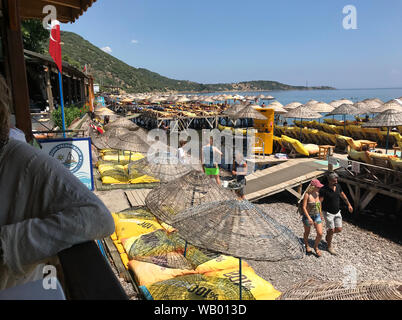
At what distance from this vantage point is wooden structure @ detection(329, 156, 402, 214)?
953 cm

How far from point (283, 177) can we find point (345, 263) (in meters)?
4.70

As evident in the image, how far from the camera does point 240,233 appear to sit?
11.6ft

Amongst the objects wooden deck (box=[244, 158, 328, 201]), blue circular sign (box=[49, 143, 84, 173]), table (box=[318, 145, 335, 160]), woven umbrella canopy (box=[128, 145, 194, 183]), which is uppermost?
blue circular sign (box=[49, 143, 84, 173])

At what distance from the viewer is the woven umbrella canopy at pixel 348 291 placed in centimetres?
296

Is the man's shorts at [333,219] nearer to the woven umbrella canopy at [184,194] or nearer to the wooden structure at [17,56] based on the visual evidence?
the woven umbrella canopy at [184,194]

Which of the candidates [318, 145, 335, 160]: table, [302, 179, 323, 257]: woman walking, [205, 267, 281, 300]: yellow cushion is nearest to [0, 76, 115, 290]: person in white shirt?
[205, 267, 281, 300]: yellow cushion

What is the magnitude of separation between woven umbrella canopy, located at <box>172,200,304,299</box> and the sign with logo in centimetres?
211

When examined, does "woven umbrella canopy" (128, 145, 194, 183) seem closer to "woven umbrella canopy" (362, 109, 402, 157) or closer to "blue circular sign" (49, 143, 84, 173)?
"blue circular sign" (49, 143, 84, 173)

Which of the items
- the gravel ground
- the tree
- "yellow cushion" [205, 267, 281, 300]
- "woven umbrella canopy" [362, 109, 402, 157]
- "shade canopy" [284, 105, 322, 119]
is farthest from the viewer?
"shade canopy" [284, 105, 322, 119]

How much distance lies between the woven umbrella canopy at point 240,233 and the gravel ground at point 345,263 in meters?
2.53

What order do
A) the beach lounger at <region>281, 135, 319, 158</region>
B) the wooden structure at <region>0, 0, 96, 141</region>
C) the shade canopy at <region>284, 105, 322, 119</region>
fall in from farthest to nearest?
the shade canopy at <region>284, 105, 322, 119</region>
the beach lounger at <region>281, 135, 319, 158</region>
the wooden structure at <region>0, 0, 96, 141</region>

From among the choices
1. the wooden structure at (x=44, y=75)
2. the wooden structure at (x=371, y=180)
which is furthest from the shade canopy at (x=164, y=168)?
the wooden structure at (x=371, y=180)

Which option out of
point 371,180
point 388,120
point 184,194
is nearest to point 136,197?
point 184,194
